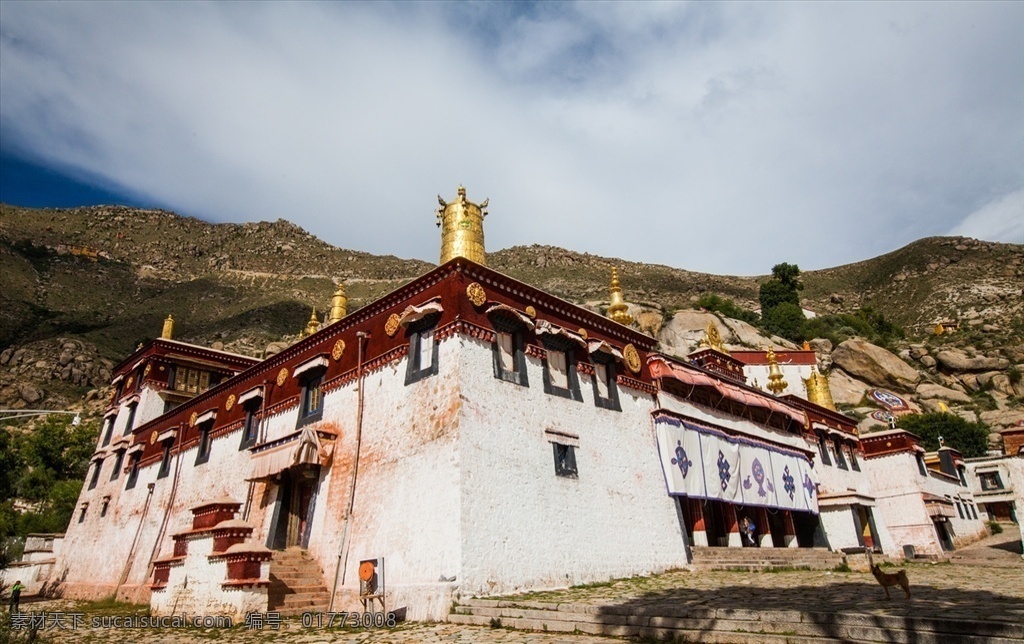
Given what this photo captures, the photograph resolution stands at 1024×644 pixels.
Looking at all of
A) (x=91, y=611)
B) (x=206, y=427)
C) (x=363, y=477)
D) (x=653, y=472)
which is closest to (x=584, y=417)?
(x=653, y=472)

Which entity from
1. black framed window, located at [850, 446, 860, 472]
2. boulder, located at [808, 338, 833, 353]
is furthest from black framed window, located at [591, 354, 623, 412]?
boulder, located at [808, 338, 833, 353]

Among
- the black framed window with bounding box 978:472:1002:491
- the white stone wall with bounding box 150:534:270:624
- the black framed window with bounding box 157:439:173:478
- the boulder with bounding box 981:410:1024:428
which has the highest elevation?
the boulder with bounding box 981:410:1024:428

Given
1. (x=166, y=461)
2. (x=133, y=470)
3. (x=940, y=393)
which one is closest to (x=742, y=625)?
(x=166, y=461)

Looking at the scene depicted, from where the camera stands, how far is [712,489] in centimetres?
1852

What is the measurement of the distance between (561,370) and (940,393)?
168 ft

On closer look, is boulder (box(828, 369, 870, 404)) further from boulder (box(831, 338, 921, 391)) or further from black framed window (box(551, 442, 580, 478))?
black framed window (box(551, 442, 580, 478))

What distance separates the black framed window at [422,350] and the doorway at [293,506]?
13.6 feet

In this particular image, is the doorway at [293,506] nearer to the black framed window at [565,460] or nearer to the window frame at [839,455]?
the black framed window at [565,460]

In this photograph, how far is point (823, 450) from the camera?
2666cm

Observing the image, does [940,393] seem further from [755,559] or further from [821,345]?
[755,559]

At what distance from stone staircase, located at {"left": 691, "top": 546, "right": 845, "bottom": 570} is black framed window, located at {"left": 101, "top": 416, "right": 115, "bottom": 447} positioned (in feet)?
86.8

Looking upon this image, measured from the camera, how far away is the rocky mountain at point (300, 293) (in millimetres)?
52719

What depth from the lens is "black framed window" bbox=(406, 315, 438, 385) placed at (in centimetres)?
1379

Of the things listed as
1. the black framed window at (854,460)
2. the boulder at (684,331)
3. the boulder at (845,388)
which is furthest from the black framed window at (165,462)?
the boulder at (845,388)
